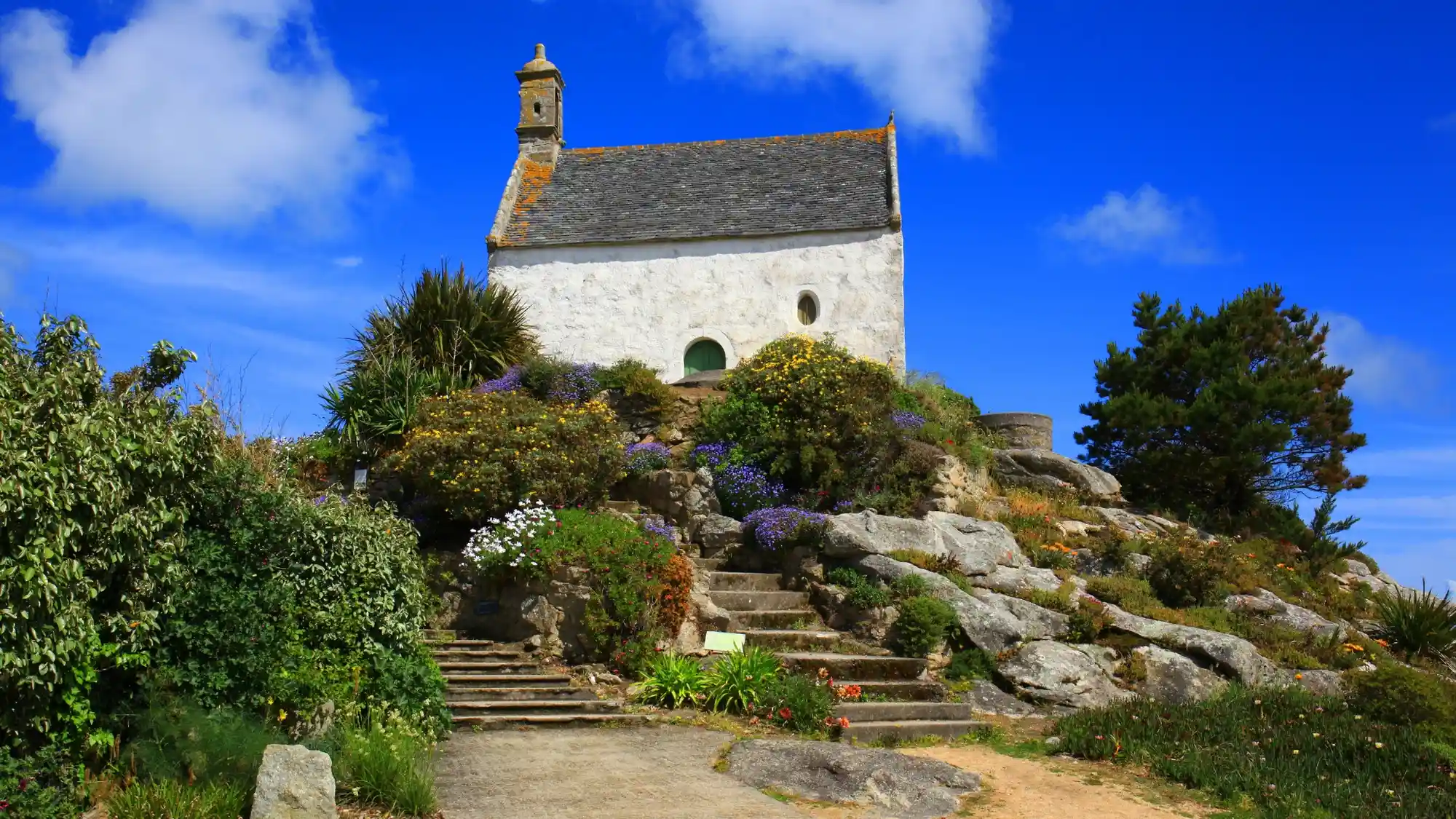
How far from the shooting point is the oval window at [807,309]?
23297 millimetres

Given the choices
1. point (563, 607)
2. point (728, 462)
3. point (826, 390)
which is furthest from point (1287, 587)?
point (563, 607)

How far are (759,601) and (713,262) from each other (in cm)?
1150

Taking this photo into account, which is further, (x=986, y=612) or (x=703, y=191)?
(x=703, y=191)

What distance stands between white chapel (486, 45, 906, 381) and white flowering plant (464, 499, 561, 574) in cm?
954

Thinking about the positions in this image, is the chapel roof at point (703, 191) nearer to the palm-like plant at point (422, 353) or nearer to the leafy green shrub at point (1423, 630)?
the palm-like plant at point (422, 353)

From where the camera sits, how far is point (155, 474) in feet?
25.8

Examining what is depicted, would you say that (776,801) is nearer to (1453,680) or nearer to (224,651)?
(224,651)

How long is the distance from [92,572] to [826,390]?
11.0m

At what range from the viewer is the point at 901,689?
11.5 meters

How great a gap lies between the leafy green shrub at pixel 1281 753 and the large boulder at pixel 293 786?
637 centimetres

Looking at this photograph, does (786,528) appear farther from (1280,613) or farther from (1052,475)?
(1052,475)

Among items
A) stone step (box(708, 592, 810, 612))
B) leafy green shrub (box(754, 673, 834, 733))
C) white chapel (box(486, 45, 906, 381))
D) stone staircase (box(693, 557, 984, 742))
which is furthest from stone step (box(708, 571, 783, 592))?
white chapel (box(486, 45, 906, 381))

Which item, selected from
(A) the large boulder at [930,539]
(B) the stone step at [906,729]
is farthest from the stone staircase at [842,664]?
(A) the large boulder at [930,539]

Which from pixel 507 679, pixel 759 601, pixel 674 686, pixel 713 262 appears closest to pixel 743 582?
pixel 759 601
